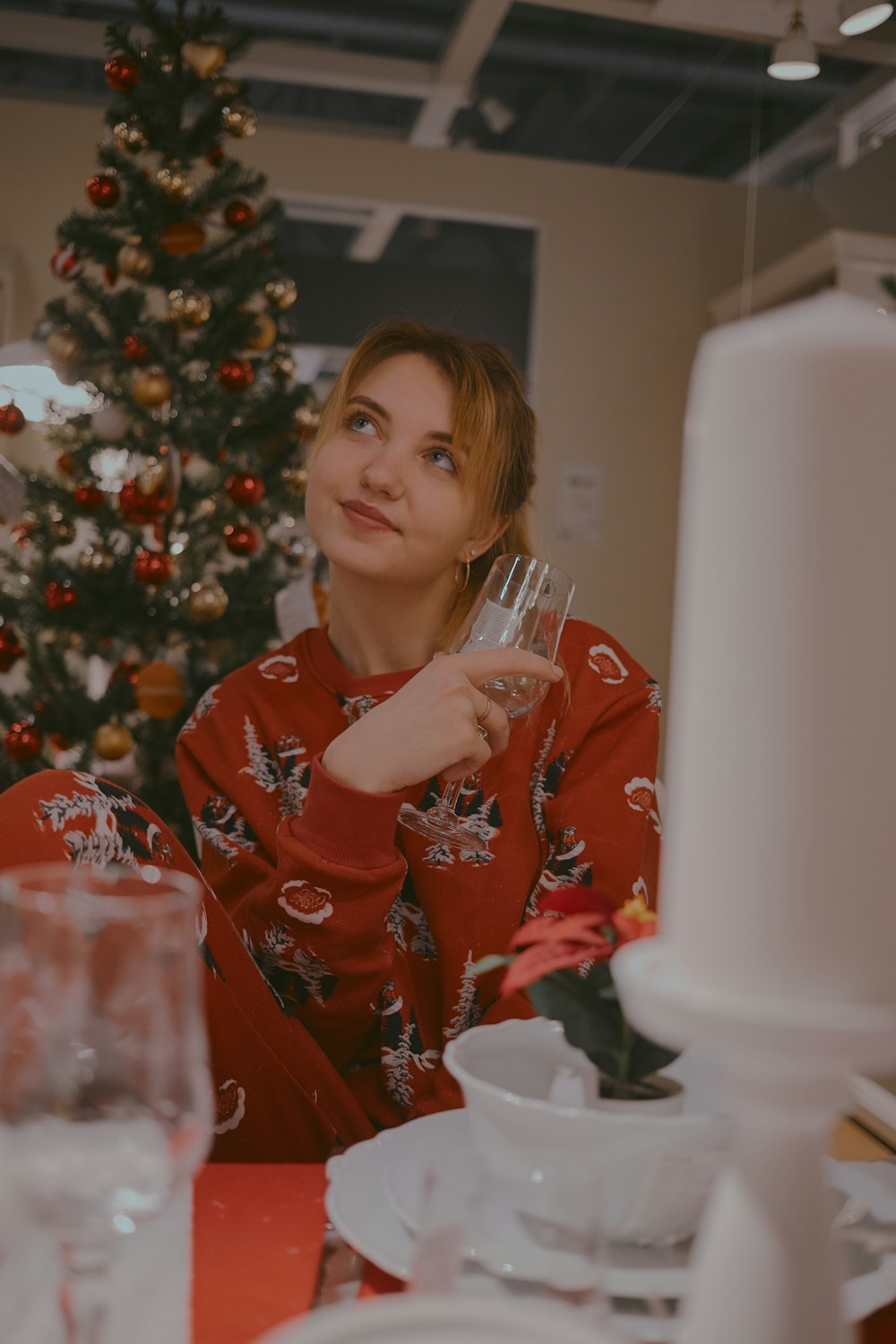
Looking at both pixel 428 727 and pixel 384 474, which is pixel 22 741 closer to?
pixel 384 474

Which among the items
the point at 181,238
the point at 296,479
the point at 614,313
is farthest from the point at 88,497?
the point at 614,313

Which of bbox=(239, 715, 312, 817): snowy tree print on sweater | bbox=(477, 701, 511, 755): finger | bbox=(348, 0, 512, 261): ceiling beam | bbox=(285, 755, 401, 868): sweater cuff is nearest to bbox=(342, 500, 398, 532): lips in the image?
bbox=(239, 715, 312, 817): snowy tree print on sweater

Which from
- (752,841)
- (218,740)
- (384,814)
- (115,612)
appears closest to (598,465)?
(115,612)

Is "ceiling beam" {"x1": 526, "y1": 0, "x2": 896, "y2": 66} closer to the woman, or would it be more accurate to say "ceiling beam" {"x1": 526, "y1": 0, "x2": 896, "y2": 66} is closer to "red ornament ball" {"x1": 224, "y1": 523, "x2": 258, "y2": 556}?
"red ornament ball" {"x1": 224, "y1": 523, "x2": 258, "y2": 556}

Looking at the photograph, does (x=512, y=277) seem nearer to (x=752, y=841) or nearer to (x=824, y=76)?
(x=824, y=76)

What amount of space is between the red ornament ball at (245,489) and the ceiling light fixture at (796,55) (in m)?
2.02

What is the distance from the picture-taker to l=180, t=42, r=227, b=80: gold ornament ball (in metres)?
2.62

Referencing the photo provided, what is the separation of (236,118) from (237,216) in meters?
0.19

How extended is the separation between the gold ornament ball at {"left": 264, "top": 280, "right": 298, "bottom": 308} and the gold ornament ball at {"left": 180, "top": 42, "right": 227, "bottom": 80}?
0.43m

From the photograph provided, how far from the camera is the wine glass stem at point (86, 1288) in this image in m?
0.47

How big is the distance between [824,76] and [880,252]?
583mm

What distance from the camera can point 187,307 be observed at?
8.68 ft

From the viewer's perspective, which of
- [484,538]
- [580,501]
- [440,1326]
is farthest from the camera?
[580,501]

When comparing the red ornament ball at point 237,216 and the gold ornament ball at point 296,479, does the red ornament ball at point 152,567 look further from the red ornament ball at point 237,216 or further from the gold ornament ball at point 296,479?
the red ornament ball at point 237,216
